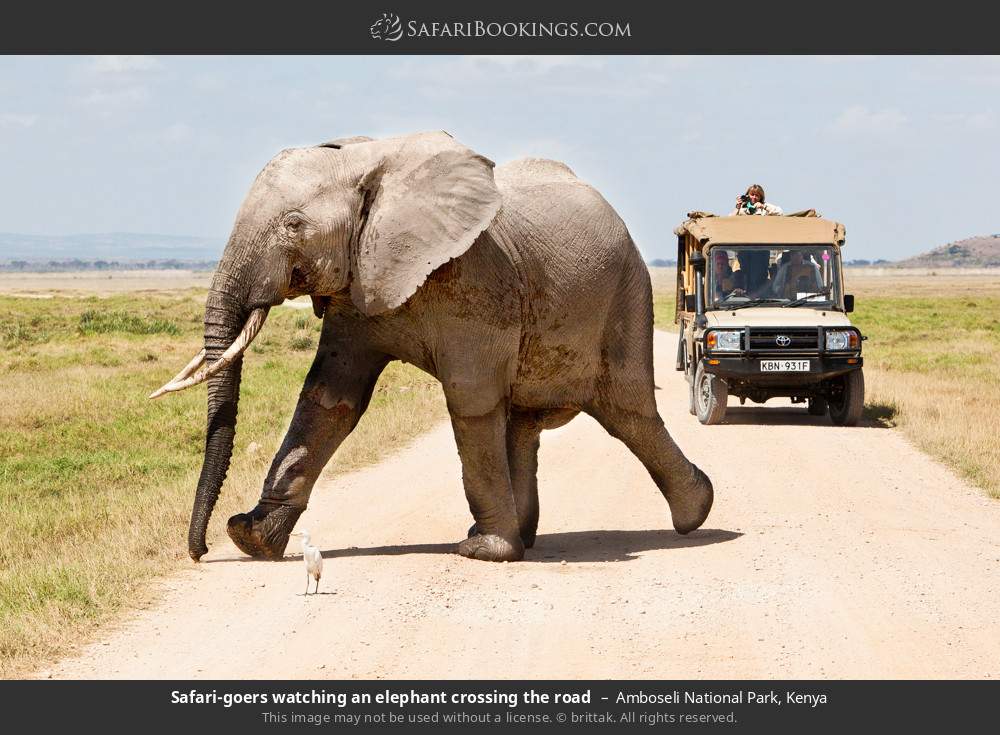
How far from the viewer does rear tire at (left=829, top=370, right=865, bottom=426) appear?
17.3 meters

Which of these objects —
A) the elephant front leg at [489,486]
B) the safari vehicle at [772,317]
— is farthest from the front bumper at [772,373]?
the elephant front leg at [489,486]

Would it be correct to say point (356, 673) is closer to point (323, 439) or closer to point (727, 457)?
point (323, 439)

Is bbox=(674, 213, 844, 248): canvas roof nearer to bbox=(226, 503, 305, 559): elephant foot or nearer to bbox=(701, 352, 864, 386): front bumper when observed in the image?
bbox=(701, 352, 864, 386): front bumper

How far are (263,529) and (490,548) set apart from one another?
4.90ft

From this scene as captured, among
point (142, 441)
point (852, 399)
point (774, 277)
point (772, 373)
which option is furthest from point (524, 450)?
point (142, 441)

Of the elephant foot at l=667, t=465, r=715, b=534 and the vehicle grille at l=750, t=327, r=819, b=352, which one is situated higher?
the vehicle grille at l=750, t=327, r=819, b=352

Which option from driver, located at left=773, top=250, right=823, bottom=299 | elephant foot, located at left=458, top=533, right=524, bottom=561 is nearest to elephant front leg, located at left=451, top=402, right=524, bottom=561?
elephant foot, located at left=458, top=533, right=524, bottom=561

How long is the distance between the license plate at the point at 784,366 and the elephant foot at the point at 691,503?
7.01m

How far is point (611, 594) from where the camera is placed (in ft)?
26.8

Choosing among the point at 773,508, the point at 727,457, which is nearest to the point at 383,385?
the point at 727,457

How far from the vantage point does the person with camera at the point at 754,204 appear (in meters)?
19.0

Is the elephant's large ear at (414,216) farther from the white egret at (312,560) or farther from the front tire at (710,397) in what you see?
the front tire at (710,397)

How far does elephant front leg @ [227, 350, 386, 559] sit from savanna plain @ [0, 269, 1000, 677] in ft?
2.02

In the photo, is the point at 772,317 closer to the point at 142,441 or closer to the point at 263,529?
the point at 142,441
